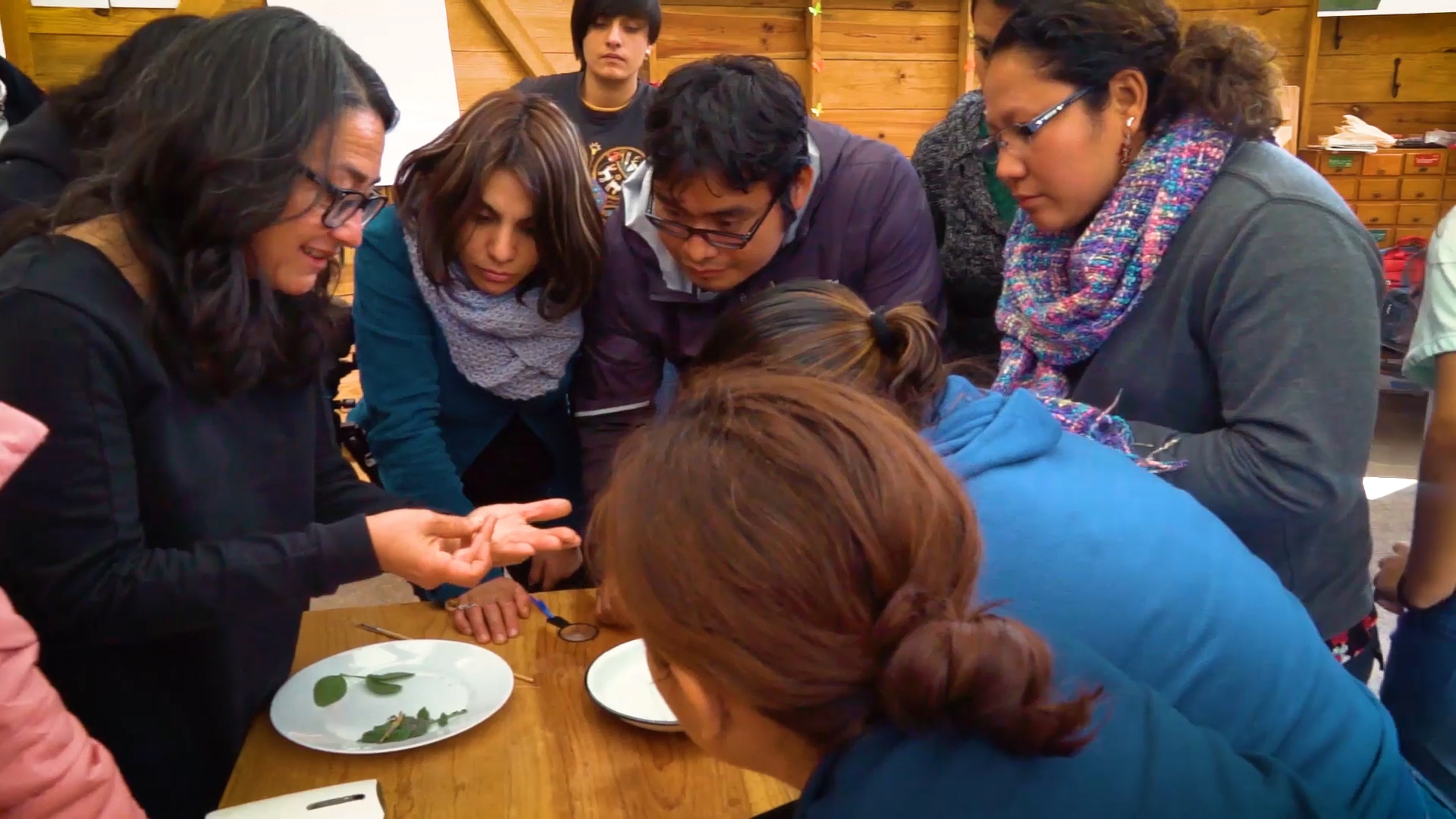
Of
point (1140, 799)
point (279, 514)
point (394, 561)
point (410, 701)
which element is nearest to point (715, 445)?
point (1140, 799)

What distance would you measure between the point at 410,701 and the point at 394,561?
7.3 inches

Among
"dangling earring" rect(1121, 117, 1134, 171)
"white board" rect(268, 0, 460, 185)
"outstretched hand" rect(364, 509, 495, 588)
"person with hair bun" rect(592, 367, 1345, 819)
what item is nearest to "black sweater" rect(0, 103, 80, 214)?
"outstretched hand" rect(364, 509, 495, 588)

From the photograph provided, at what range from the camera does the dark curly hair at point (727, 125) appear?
5.02 ft

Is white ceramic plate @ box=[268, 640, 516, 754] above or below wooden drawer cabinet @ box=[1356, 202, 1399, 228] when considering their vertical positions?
above

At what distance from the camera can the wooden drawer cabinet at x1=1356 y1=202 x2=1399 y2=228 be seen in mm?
5336

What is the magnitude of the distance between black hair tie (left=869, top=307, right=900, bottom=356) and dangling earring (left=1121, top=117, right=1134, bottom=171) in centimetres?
51

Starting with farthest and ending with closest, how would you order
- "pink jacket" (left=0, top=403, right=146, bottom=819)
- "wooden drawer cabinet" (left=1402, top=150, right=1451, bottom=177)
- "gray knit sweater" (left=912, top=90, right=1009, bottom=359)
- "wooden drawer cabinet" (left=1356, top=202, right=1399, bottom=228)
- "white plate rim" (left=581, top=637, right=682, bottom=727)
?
"wooden drawer cabinet" (left=1356, top=202, right=1399, bottom=228), "wooden drawer cabinet" (left=1402, top=150, right=1451, bottom=177), "gray knit sweater" (left=912, top=90, right=1009, bottom=359), "white plate rim" (left=581, top=637, right=682, bottom=727), "pink jacket" (left=0, top=403, right=146, bottom=819)

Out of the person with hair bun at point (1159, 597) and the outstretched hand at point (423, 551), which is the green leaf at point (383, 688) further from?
the person with hair bun at point (1159, 597)

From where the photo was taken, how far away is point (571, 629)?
4.69 ft

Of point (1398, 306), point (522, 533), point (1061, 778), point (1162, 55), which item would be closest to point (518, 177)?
point (522, 533)

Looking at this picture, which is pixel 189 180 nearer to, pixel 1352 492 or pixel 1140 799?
pixel 1140 799

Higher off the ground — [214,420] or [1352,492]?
[214,420]

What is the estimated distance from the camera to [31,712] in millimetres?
883

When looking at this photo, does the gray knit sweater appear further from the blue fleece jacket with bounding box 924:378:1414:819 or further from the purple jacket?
the blue fleece jacket with bounding box 924:378:1414:819
